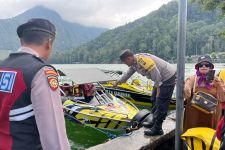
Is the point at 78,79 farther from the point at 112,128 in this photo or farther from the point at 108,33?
the point at 108,33

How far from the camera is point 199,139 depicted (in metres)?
3.27

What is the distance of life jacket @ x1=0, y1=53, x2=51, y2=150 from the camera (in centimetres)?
169

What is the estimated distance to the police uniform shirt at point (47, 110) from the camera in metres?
1.67

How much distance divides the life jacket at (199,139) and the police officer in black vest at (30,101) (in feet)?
5.90

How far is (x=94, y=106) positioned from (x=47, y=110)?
8139mm

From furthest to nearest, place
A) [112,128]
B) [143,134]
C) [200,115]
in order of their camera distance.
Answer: [112,128]
[143,134]
[200,115]

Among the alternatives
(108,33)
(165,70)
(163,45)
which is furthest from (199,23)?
(108,33)

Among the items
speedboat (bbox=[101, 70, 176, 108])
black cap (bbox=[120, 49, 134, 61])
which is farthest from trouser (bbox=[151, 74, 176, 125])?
speedboat (bbox=[101, 70, 176, 108])

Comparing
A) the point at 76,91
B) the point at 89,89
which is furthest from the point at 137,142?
the point at 76,91

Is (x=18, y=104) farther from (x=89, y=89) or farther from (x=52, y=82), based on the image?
(x=89, y=89)

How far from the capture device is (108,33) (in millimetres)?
137500

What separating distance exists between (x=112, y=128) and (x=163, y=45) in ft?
200

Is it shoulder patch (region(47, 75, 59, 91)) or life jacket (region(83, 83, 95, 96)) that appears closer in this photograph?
shoulder patch (region(47, 75, 59, 91))

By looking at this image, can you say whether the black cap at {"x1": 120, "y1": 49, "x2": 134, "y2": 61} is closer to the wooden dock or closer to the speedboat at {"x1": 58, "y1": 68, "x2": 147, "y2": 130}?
the wooden dock
